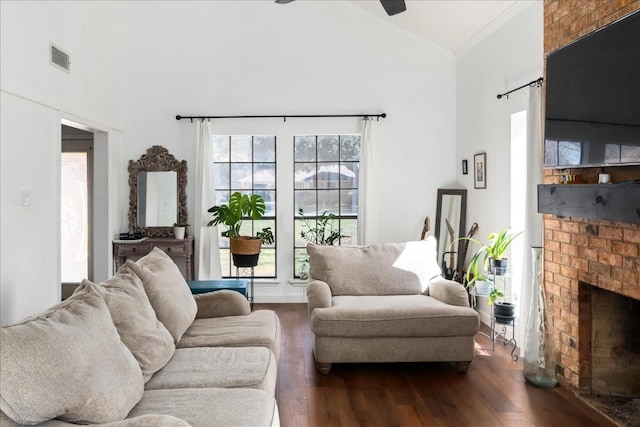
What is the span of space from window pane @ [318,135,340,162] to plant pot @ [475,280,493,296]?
98.2 inches

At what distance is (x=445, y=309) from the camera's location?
3.50 m

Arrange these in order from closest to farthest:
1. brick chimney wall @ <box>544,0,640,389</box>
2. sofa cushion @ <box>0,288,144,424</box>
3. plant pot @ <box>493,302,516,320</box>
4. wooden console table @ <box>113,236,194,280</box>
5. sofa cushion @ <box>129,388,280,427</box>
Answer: sofa cushion @ <box>0,288,144,424</box> < sofa cushion @ <box>129,388,280,427</box> < brick chimney wall @ <box>544,0,640,389</box> < plant pot @ <box>493,302,516,320</box> < wooden console table @ <box>113,236,194,280</box>

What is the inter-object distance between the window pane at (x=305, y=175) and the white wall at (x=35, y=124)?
2.36m

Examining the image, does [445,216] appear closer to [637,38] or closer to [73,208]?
[637,38]

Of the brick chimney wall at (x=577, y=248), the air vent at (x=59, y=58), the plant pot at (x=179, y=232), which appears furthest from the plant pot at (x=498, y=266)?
the air vent at (x=59, y=58)

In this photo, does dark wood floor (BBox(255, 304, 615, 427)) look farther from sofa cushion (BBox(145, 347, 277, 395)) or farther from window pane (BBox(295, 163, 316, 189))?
window pane (BBox(295, 163, 316, 189))

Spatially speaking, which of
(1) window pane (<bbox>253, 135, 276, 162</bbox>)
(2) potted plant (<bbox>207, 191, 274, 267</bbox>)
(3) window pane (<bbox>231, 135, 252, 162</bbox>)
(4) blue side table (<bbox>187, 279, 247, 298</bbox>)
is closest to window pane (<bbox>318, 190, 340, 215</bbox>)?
(1) window pane (<bbox>253, 135, 276, 162</bbox>)

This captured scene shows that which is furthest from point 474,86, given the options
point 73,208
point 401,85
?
point 73,208

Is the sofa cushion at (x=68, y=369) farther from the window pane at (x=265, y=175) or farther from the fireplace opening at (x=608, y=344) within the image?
the window pane at (x=265, y=175)

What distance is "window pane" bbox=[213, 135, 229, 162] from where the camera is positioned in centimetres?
586

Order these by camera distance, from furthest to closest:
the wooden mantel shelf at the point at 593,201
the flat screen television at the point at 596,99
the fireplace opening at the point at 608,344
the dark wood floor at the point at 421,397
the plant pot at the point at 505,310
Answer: the plant pot at the point at 505,310 < the fireplace opening at the point at 608,344 < the dark wood floor at the point at 421,397 < the flat screen television at the point at 596,99 < the wooden mantel shelf at the point at 593,201

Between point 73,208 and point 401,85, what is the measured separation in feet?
14.2

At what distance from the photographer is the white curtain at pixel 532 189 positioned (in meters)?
3.59

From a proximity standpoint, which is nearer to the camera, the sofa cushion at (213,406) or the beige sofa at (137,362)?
the beige sofa at (137,362)
